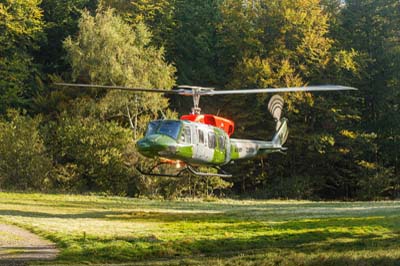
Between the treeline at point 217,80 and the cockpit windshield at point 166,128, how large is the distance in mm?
14859

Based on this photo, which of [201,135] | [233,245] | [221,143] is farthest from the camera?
[221,143]

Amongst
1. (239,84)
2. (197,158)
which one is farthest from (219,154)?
(239,84)

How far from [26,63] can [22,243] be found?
29542 millimetres

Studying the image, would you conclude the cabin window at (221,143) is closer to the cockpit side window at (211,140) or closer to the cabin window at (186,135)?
the cockpit side window at (211,140)

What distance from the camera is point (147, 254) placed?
629 inches

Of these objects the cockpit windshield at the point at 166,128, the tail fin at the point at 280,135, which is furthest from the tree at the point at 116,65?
the cockpit windshield at the point at 166,128

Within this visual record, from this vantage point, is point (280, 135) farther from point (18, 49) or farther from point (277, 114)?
point (18, 49)

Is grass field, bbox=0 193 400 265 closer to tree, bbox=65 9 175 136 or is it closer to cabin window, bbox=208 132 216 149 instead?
cabin window, bbox=208 132 216 149

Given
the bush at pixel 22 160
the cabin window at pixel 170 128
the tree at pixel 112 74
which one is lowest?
the bush at pixel 22 160

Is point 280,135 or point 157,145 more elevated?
point 280,135

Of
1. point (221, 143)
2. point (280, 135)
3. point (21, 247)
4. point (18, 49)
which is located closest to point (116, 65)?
point (18, 49)

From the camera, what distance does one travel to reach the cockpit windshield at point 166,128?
20547mm

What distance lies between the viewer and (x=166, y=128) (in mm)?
20672

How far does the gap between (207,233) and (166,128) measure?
12.9ft
